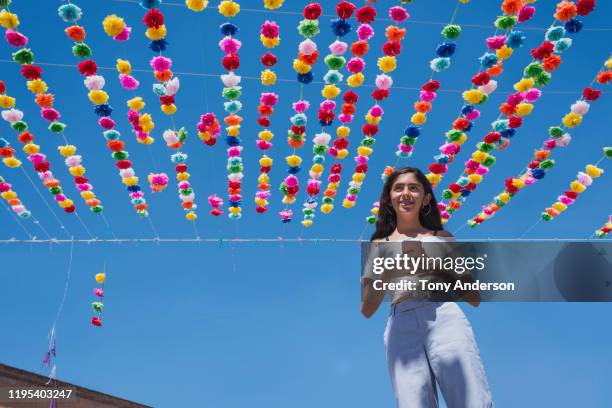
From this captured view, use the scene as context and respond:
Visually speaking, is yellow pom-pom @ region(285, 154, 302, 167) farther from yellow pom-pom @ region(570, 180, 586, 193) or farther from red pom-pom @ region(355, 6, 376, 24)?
yellow pom-pom @ region(570, 180, 586, 193)

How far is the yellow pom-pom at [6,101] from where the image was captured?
7742 mm

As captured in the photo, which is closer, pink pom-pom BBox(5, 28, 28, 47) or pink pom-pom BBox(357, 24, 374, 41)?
pink pom-pom BBox(5, 28, 28, 47)

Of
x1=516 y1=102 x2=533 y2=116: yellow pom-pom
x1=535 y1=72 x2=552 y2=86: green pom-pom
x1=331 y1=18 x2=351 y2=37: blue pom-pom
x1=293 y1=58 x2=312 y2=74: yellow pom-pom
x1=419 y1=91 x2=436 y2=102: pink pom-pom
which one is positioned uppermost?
x1=419 y1=91 x2=436 y2=102: pink pom-pom

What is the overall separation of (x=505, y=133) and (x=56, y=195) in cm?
694

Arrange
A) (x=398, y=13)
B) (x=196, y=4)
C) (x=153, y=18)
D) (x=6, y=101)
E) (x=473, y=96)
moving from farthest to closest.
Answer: (x=473, y=96)
(x=6, y=101)
(x=398, y=13)
(x=153, y=18)
(x=196, y=4)

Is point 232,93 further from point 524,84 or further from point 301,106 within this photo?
point 524,84

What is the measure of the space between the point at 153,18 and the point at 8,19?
162cm

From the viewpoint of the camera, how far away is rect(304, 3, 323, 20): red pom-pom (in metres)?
6.81

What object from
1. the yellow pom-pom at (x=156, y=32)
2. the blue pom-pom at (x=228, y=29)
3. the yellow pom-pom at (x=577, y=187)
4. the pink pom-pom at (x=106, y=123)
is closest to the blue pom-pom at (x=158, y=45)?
the yellow pom-pom at (x=156, y=32)

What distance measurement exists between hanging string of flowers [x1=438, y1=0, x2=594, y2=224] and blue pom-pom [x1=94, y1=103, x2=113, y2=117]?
467 cm

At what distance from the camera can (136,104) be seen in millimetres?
7949

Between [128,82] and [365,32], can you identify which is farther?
[128,82]

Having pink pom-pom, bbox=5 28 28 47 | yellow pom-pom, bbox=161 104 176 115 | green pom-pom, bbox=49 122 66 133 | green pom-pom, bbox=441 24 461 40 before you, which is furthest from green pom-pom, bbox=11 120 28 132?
green pom-pom, bbox=441 24 461 40

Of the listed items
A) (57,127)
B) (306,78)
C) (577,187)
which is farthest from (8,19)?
(577,187)
